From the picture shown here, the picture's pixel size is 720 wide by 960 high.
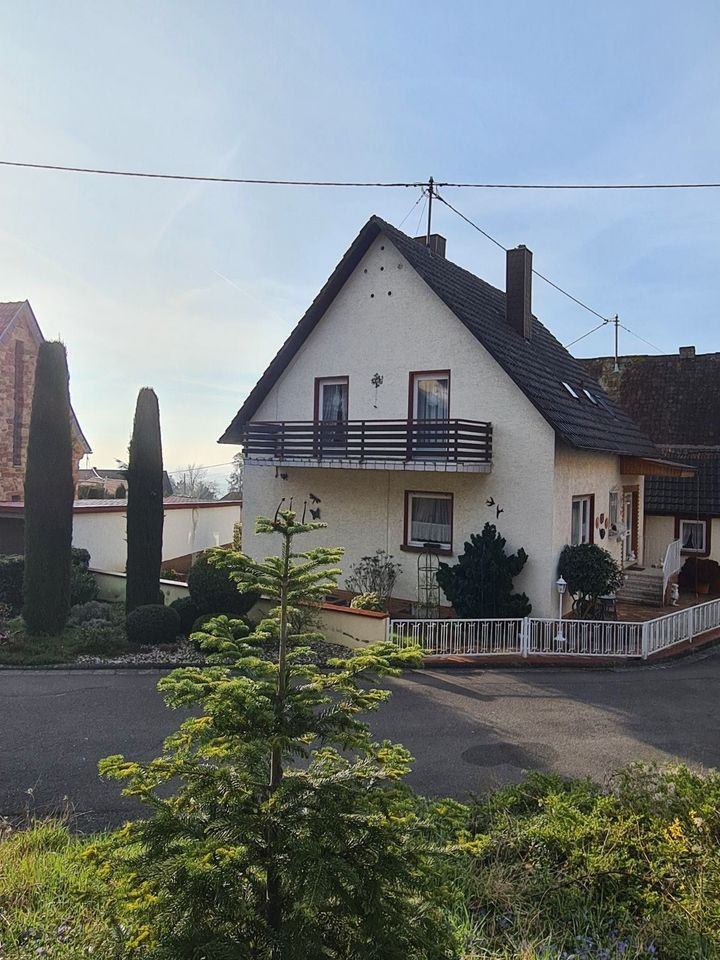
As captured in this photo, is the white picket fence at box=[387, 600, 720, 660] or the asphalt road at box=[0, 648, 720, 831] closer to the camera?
the asphalt road at box=[0, 648, 720, 831]

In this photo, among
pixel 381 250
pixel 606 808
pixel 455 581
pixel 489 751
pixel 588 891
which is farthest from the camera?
pixel 381 250

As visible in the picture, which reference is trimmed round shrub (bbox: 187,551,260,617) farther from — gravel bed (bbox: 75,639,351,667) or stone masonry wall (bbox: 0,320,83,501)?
stone masonry wall (bbox: 0,320,83,501)

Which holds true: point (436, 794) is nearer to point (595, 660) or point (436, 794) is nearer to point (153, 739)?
point (153, 739)

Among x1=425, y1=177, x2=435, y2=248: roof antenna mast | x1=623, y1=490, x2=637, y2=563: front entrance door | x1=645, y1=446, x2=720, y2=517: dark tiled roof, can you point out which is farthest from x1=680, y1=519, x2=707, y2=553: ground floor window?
x1=425, y1=177, x2=435, y2=248: roof antenna mast

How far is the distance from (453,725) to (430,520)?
7265 mm

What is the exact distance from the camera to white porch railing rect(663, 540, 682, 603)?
56.4 ft

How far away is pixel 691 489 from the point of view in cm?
2089

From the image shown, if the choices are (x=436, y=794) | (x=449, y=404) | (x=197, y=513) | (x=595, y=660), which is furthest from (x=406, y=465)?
(x=197, y=513)

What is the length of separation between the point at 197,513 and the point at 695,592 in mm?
17847

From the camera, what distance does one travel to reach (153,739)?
838 cm

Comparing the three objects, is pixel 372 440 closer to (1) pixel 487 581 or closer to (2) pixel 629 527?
(1) pixel 487 581

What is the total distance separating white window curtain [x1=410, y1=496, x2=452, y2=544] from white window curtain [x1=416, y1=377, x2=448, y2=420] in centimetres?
206

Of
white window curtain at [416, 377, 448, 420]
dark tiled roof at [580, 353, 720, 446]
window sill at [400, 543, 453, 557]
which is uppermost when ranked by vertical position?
dark tiled roof at [580, 353, 720, 446]

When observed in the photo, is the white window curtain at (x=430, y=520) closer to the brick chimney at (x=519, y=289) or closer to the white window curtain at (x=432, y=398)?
the white window curtain at (x=432, y=398)
